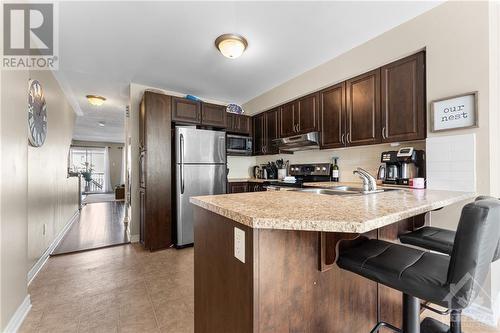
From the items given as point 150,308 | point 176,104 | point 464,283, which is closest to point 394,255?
point 464,283

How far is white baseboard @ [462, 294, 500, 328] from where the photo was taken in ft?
5.48

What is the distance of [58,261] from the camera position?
2.83 meters

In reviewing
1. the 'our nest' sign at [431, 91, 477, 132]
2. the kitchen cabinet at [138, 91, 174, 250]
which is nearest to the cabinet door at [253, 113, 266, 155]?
the kitchen cabinet at [138, 91, 174, 250]

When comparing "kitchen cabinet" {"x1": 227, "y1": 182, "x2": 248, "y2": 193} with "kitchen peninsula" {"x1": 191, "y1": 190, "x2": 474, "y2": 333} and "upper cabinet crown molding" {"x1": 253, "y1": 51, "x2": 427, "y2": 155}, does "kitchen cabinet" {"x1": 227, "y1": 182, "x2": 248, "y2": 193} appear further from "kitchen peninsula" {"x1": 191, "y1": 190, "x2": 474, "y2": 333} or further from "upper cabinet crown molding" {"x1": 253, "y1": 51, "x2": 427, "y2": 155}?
"kitchen peninsula" {"x1": 191, "y1": 190, "x2": 474, "y2": 333}

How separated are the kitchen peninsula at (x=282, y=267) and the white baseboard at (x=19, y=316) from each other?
139cm

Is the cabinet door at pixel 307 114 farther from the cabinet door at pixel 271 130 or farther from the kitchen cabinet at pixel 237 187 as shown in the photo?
the kitchen cabinet at pixel 237 187

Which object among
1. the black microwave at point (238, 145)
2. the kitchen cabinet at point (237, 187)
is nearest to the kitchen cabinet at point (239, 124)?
the black microwave at point (238, 145)

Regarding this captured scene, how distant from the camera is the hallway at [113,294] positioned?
1675 millimetres

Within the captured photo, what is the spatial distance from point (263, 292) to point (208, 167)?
289 cm

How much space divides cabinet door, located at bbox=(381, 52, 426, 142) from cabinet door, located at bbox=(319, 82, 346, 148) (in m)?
0.52

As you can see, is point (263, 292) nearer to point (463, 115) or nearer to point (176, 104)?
point (463, 115)

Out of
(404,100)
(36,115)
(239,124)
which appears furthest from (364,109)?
(36,115)

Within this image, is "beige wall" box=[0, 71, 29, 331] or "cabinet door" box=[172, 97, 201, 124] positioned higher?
"cabinet door" box=[172, 97, 201, 124]

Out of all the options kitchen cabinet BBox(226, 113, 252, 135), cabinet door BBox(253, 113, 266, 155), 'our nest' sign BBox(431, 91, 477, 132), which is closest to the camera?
'our nest' sign BBox(431, 91, 477, 132)
